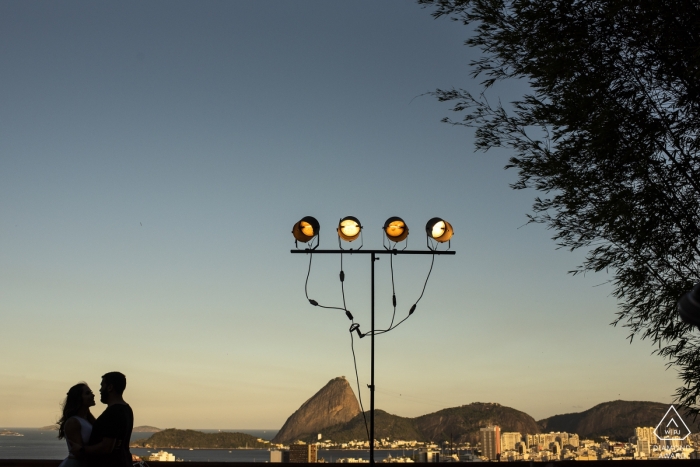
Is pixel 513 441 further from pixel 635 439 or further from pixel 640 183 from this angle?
pixel 640 183

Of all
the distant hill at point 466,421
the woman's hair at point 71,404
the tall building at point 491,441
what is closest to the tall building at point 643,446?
the distant hill at point 466,421

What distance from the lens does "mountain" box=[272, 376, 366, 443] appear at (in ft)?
59.4

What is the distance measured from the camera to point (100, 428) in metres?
2.93

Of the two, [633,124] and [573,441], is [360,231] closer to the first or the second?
[633,124]

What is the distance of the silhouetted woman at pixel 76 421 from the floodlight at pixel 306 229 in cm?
214

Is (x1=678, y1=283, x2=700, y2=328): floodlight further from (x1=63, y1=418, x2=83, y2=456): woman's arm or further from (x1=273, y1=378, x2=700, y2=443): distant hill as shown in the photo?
(x1=273, y1=378, x2=700, y2=443): distant hill

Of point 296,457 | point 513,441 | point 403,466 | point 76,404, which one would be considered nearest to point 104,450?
point 76,404

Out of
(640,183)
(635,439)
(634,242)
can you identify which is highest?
(640,183)

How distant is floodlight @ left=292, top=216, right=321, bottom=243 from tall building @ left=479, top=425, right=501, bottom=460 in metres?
3.03

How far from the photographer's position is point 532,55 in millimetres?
4570

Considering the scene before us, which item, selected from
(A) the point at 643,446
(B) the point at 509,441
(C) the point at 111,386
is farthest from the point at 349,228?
(A) the point at 643,446

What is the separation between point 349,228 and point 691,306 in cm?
409

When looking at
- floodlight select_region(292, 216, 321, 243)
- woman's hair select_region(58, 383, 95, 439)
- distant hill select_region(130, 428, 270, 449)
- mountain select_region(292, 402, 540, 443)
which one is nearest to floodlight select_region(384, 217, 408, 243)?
floodlight select_region(292, 216, 321, 243)

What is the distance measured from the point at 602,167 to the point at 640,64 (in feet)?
2.27
